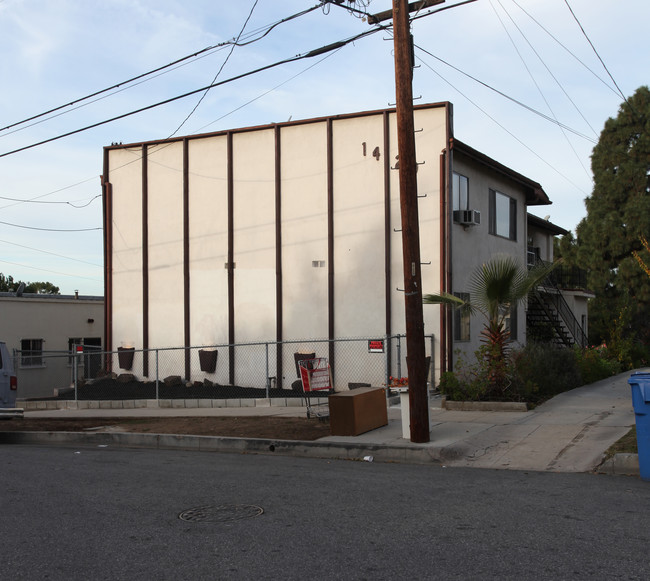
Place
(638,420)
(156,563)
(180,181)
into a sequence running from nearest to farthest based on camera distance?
(156,563)
(638,420)
(180,181)

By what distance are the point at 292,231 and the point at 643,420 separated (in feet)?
43.2

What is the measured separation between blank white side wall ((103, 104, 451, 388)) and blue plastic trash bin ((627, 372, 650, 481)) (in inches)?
384

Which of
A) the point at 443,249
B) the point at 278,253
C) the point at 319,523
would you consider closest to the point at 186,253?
the point at 278,253

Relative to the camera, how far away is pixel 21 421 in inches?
645

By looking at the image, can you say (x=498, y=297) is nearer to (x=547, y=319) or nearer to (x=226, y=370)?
(x=226, y=370)

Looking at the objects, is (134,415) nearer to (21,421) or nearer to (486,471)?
(21,421)

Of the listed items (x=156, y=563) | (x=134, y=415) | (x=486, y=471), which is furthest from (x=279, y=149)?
(x=156, y=563)

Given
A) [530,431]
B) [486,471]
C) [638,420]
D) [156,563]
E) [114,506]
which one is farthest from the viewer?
[530,431]

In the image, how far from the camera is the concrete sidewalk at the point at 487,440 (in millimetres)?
9570

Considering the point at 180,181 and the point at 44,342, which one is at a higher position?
the point at 180,181

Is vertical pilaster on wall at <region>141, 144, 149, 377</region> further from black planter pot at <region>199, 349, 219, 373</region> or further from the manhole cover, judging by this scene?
the manhole cover

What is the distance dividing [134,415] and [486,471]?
966 cm

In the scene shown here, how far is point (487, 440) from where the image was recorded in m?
10.8

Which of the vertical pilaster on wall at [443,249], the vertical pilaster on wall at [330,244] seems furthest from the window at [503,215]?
the vertical pilaster on wall at [330,244]
